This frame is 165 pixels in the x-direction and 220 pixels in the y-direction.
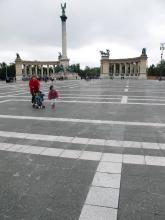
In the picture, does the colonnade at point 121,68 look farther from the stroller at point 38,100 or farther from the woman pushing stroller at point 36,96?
the stroller at point 38,100

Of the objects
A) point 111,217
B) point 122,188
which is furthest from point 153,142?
point 111,217

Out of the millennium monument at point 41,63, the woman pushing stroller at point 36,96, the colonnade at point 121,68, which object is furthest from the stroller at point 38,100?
the colonnade at point 121,68

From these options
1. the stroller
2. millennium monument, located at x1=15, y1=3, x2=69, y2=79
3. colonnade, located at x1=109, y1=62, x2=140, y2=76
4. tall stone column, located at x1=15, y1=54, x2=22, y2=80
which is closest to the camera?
the stroller

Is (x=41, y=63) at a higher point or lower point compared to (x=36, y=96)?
higher

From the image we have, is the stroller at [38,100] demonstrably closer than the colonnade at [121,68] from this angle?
Yes

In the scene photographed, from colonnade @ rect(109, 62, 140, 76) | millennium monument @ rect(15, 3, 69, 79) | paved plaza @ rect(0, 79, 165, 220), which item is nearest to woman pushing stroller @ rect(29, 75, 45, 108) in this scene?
paved plaza @ rect(0, 79, 165, 220)

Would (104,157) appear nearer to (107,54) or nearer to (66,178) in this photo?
(66,178)

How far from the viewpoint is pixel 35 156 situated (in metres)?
5.73

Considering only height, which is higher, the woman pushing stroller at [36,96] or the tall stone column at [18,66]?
the tall stone column at [18,66]

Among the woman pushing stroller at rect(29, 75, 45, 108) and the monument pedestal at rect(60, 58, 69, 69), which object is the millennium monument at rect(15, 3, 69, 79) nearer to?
the monument pedestal at rect(60, 58, 69, 69)

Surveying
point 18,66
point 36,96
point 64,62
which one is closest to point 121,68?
point 64,62

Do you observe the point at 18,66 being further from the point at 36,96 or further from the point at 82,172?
the point at 82,172

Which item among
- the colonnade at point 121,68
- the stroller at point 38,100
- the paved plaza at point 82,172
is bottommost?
the paved plaza at point 82,172

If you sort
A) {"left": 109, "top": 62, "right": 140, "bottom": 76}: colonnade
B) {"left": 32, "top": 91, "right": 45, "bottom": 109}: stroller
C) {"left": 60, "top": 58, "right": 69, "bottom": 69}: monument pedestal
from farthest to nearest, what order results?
{"left": 109, "top": 62, "right": 140, "bottom": 76}: colonnade < {"left": 60, "top": 58, "right": 69, "bottom": 69}: monument pedestal < {"left": 32, "top": 91, "right": 45, "bottom": 109}: stroller
